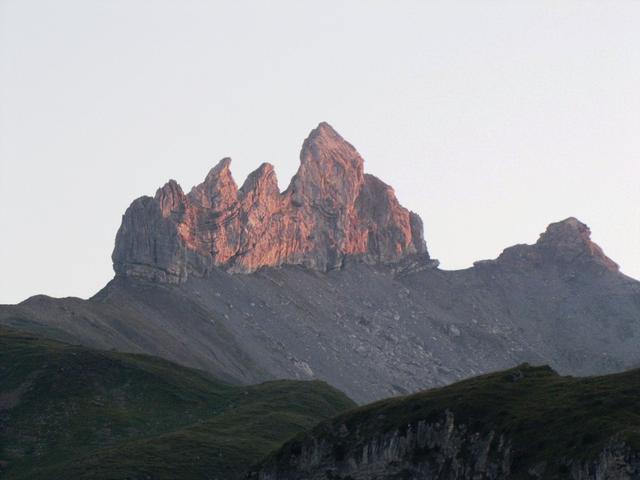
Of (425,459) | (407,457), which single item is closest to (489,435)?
(425,459)

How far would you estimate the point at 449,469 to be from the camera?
4801 inches

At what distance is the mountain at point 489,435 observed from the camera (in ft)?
354

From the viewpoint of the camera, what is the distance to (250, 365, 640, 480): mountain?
108 m

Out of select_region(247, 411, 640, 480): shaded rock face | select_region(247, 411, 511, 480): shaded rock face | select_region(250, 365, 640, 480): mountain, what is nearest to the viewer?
select_region(247, 411, 640, 480): shaded rock face

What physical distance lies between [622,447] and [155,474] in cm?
8929

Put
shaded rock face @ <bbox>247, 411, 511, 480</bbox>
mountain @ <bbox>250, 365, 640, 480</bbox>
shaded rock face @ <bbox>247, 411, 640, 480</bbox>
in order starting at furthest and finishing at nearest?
shaded rock face @ <bbox>247, 411, 511, 480</bbox> < mountain @ <bbox>250, 365, 640, 480</bbox> < shaded rock face @ <bbox>247, 411, 640, 480</bbox>

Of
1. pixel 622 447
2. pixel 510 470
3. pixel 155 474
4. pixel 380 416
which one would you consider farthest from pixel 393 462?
pixel 155 474

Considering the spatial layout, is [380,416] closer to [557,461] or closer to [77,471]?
[557,461]

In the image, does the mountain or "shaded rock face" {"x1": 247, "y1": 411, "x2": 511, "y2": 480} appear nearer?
the mountain

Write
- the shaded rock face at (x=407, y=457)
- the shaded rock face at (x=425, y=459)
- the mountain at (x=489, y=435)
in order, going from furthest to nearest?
the shaded rock face at (x=407, y=457) < the mountain at (x=489, y=435) < the shaded rock face at (x=425, y=459)

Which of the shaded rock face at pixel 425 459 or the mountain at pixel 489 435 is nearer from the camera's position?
the shaded rock face at pixel 425 459

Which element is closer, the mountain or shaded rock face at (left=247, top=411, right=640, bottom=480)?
shaded rock face at (left=247, top=411, right=640, bottom=480)

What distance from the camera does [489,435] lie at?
120688 mm

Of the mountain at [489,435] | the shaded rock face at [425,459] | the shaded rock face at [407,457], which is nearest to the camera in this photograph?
the shaded rock face at [425,459]
